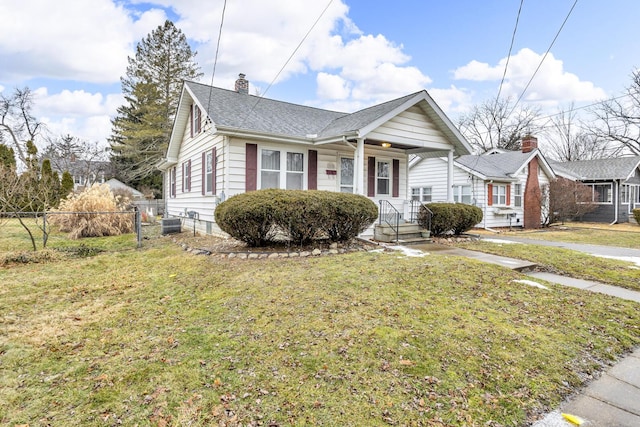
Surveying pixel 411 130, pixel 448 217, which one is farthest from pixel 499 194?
pixel 411 130

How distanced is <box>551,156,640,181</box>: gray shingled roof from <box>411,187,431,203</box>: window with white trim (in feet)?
31.9

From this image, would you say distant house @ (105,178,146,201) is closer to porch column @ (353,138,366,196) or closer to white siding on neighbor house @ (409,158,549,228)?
white siding on neighbor house @ (409,158,549,228)

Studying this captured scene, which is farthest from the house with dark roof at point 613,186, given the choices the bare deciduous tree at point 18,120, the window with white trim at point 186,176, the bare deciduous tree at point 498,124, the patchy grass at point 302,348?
the bare deciduous tree at point 18,120

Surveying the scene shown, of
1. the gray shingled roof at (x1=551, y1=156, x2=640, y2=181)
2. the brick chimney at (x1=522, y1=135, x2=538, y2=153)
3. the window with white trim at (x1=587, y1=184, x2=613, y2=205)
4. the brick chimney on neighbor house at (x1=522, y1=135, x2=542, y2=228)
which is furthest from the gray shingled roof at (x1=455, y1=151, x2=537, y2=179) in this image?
the window with white trim at (x1=587, y1=184, x2=613, y2=205)

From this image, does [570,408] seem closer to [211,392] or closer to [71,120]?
[211,392]

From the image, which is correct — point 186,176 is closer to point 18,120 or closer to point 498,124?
point 18,120

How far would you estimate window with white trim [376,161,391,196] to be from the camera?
12.2 meters

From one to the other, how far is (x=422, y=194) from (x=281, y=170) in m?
12.1

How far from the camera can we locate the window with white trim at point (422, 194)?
1953cm

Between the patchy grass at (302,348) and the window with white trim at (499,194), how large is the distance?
1410 cm

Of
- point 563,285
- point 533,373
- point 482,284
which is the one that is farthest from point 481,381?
point 563,285

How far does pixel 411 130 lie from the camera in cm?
1095

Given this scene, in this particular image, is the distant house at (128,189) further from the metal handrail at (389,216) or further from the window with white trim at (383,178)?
the metal handrail at (389,216)

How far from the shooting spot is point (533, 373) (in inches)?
117
